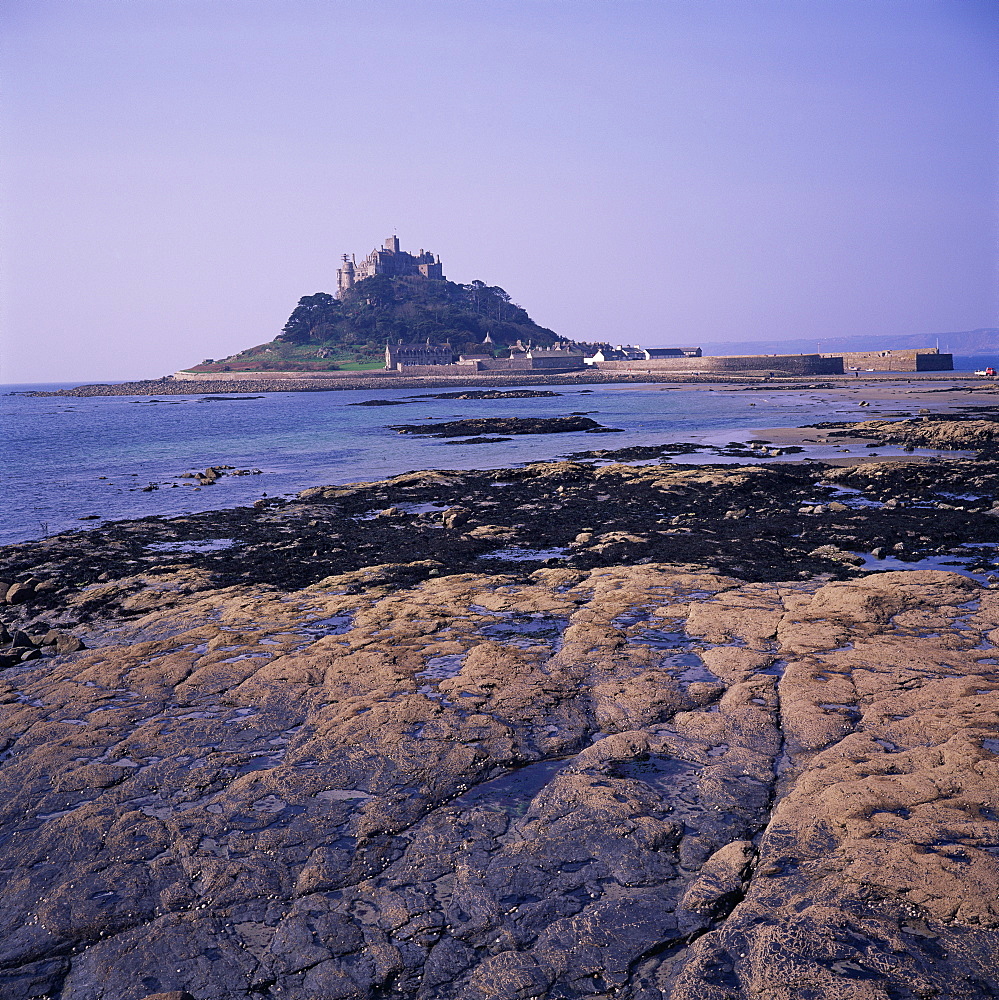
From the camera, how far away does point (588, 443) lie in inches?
1538

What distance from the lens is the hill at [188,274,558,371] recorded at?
17088 centimetres

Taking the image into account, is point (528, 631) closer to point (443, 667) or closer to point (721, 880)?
point (443, 667)

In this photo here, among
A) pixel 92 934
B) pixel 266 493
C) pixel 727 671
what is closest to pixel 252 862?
pixel 92 934

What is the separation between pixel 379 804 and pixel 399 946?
1669mm

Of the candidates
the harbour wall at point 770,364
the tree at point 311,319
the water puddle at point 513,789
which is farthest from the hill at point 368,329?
the water puddle at point 513,789

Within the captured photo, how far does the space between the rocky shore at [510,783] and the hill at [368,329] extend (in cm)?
15348

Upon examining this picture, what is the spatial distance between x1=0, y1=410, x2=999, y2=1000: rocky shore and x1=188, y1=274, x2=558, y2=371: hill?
504 ft

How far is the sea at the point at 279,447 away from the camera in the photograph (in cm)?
2645

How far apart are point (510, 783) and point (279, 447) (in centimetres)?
4104

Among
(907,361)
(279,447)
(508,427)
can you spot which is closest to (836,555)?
(508,427)

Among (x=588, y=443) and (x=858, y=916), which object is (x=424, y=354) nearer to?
(x=588, y=443)

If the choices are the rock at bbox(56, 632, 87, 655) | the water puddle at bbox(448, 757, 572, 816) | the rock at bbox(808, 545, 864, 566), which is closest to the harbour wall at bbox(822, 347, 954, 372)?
the rock at bbox(808, 545, 864, 566)

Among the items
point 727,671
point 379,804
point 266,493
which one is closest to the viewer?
point 379,804

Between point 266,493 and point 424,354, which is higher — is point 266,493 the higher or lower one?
the lower one
